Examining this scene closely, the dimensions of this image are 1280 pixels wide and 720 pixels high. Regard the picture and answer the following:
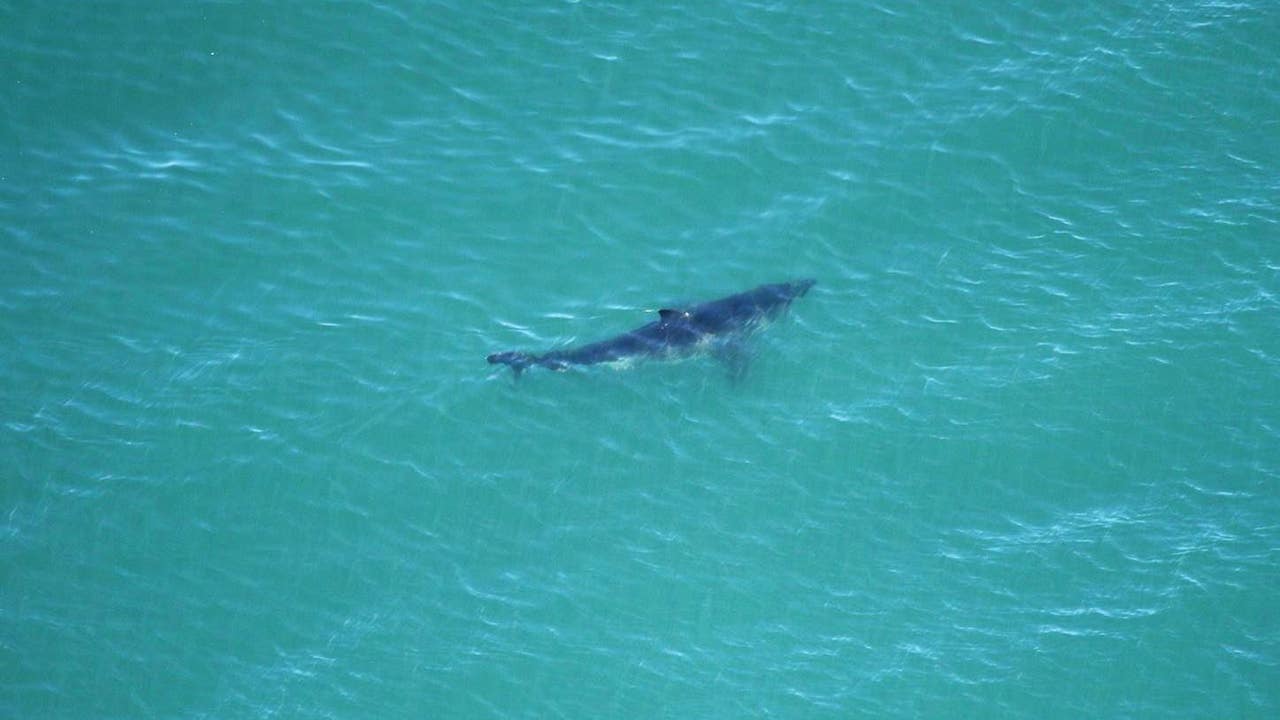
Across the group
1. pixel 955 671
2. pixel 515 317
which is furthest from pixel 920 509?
pixel 515 317

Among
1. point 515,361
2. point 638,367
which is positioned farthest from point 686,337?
point 515,361

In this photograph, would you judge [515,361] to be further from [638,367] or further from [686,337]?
[686,337]

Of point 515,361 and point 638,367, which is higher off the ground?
point 638,367

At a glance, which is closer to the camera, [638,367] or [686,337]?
[638,367]

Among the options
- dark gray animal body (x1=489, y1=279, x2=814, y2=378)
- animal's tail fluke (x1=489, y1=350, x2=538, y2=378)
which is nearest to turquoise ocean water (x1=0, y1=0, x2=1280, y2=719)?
dark gray animal body (x1=489, y1=279, x2=814, y2=378)

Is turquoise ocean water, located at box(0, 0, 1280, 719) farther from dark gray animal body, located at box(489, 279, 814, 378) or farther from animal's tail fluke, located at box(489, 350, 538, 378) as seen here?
animal's tail fluke, located at box(489, 350, 538, 378)

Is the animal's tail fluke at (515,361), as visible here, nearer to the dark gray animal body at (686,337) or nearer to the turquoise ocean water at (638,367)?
the dark gray animal body at (686,337)

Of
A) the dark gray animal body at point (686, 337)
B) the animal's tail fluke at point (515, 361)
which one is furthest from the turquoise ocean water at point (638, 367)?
the animal's tail fluke at point (515, 361)
